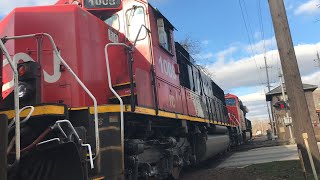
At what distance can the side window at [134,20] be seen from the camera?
23.3 feet

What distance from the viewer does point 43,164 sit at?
13.1 feet

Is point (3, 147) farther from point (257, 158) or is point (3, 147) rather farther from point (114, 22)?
point (257, 158)

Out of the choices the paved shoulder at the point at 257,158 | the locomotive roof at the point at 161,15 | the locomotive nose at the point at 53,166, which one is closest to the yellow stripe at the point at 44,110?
the locomotive nose at the point at 53,166

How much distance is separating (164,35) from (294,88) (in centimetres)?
360

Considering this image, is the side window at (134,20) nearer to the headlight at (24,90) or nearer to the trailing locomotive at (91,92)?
the trailing locomotive at (91,92)

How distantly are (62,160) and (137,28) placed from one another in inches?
147

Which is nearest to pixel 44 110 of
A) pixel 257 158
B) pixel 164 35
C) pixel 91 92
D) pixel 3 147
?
pixel 3 147

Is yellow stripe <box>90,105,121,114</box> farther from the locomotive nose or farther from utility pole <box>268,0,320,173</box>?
utility pole <box>268,0,320,173</box>

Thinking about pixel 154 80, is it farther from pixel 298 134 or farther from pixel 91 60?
pixel 298 134

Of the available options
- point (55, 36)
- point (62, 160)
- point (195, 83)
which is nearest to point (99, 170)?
point (62, 160)

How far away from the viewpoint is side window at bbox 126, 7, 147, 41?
280 inches

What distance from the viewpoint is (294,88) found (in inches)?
357

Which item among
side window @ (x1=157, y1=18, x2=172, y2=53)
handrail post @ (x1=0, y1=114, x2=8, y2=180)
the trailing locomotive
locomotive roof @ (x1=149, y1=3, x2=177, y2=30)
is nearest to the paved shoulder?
the trailing locomotive

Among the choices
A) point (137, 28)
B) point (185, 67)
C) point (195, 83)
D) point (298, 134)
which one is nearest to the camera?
point (137, 28)
